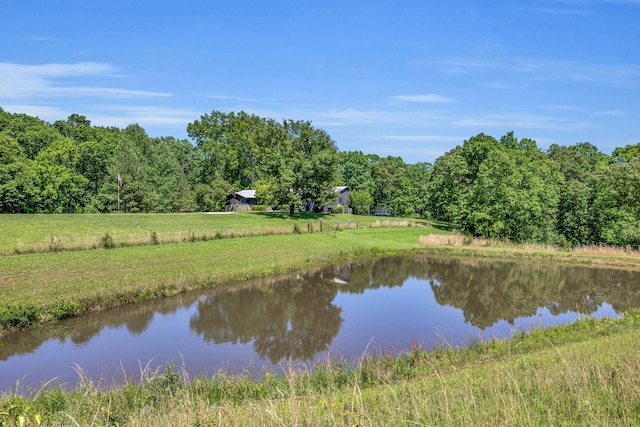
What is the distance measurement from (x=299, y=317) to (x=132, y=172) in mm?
55501

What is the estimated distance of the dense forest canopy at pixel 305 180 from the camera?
50938 millimetres

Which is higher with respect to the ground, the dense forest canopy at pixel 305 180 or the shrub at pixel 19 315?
the dense forest canopy at pixel 305 180

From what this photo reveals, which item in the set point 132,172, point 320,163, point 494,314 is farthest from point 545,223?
point 132,172

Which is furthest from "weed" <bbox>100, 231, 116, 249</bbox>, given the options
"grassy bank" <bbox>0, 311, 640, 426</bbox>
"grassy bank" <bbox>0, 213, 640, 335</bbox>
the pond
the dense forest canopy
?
the dense forest canopy

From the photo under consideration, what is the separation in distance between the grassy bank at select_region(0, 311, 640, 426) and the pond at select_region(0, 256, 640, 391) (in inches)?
37.4

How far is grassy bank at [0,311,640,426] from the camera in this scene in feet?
20.9

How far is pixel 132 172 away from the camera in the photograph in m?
68.0

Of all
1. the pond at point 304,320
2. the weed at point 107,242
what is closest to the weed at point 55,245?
the weed at point 107,242

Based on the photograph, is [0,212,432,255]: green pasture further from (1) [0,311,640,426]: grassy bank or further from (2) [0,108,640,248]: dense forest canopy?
(1) [0,311,640,426]: grassy bank

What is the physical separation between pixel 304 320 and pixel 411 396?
1426 cm

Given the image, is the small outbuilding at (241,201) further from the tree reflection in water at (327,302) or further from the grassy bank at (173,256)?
the tree reflection in water at (327,302)

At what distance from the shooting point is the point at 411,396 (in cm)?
705

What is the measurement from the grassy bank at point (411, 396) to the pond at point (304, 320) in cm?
95

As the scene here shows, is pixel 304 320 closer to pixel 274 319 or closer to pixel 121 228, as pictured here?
pixel 274 319
